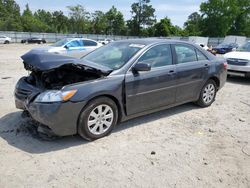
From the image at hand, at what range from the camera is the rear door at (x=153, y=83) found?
173 inches

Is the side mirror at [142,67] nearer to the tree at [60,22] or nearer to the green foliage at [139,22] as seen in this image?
the green foliage at [139,22]

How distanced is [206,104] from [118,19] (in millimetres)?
72015

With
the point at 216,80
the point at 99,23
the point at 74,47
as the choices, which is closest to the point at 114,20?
the point at 99,23

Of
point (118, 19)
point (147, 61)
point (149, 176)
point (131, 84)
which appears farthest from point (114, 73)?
point (118, 19)

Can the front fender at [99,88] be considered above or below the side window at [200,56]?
below

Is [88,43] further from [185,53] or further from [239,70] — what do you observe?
[185,53]

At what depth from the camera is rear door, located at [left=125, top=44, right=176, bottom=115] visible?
441 cm

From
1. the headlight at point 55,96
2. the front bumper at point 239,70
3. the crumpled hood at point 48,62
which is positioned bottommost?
the front bumper at point 239,70

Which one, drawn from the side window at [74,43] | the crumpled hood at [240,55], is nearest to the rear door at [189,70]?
the crumpled hood at [240,55]

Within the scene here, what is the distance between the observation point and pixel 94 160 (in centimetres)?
355

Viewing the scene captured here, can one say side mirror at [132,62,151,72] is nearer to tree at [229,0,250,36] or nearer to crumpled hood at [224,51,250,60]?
crumpled hood at [224,51,250,60]

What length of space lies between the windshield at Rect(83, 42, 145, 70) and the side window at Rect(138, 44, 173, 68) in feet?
0.64

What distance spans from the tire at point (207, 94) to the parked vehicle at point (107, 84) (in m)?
0.26

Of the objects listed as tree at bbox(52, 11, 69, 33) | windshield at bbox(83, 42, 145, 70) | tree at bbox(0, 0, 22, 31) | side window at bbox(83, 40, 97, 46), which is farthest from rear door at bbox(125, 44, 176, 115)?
tree at bbox(52, 11, 69, 33)
